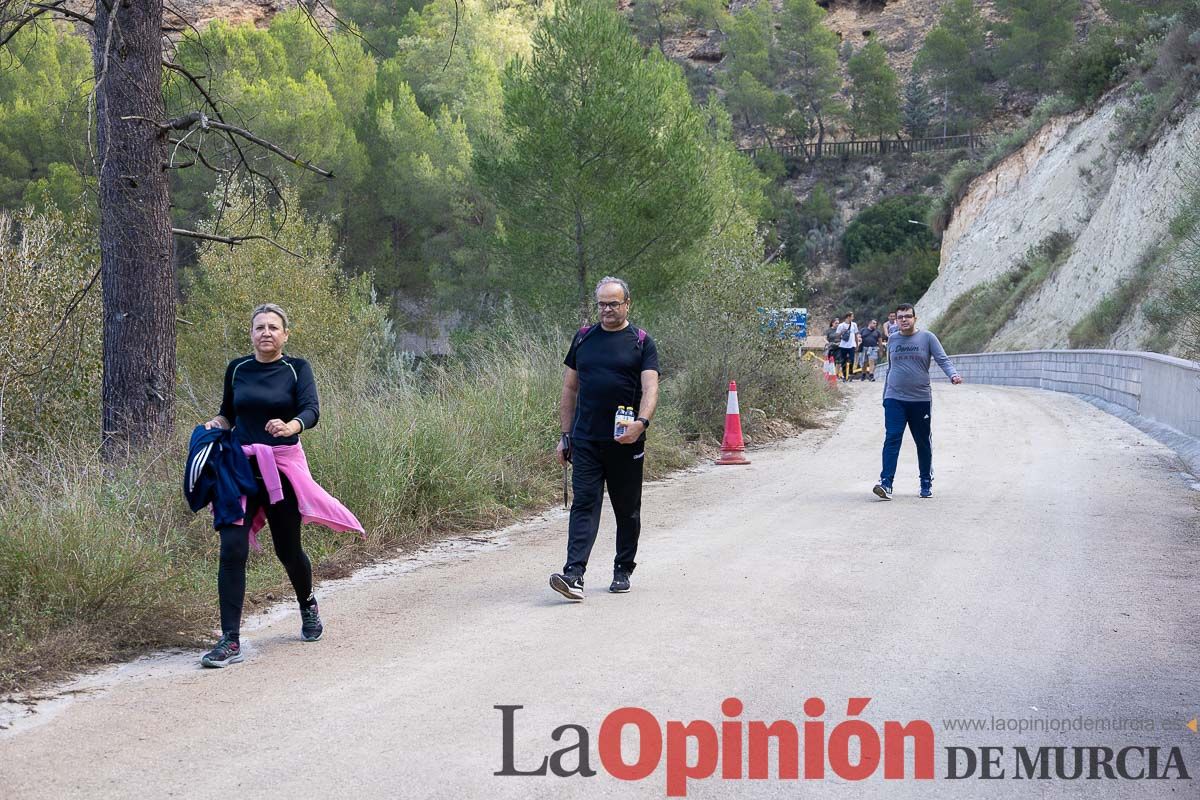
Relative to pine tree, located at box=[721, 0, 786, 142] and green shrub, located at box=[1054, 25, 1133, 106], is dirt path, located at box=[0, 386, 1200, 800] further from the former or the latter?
pine tree, located at box=[721, 0, 786, 142]

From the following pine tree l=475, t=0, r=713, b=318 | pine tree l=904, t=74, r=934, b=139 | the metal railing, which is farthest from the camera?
pine tree l=904, t=74, r=934, b=139

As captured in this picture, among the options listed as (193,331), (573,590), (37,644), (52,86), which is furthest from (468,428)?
(52,86)

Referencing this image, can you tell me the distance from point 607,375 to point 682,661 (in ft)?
7.25

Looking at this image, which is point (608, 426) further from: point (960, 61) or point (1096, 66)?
point (960, 61)

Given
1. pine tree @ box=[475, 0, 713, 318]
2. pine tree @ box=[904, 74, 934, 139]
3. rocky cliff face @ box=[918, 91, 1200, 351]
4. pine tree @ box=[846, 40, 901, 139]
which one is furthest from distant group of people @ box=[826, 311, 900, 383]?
pine tree @ box=[904, 74, 934, 139]

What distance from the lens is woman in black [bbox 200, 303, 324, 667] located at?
6129 millimetres

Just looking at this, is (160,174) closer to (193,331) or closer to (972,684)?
(972,684)

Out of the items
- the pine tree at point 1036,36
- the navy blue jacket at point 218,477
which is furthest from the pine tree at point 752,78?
the navy blue jacket at point 218,477

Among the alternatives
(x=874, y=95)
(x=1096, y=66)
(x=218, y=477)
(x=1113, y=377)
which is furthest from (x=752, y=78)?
(x=218, y=477)

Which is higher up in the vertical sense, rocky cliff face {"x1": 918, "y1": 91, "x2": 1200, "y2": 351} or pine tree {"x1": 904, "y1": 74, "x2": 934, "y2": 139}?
pine tree {"x1": 904, "y1": 74, "x2": 934, "y2": 139}

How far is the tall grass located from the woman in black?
0.59 meters

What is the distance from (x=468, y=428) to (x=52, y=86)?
30899mm

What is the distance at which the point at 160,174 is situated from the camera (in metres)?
10.4

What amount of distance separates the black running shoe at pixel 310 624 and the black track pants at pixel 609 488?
1711 mm
